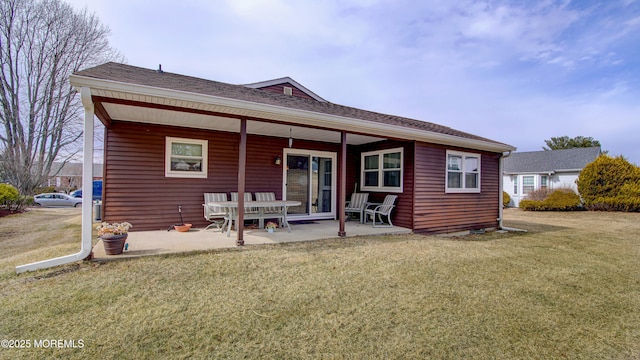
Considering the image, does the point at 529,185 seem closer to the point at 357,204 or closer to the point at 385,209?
the point at 357,204

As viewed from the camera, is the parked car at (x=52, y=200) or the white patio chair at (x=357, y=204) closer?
the white patio chair at (x=357, y=204)

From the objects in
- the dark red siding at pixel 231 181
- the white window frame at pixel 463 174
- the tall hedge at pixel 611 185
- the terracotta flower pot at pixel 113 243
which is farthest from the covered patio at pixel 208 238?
the tall hedge at pixel 611 185

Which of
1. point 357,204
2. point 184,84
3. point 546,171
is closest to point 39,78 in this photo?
point 184,84

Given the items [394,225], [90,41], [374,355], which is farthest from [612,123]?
[90,41]

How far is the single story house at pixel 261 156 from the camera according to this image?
468 centimetres

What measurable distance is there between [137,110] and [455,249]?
21.2 feet

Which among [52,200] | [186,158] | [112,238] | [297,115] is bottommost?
[52,200]

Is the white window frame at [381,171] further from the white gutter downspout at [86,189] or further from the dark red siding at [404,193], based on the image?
the white gutter downspout at [86,189]

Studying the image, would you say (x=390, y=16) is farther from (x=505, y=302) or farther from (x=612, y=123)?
(x=612, y=123)

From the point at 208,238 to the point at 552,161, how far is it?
76.2 feet

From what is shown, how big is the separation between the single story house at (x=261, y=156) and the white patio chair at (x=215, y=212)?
252 mm

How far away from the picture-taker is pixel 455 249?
5.54 meters

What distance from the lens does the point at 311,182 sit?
330 inches

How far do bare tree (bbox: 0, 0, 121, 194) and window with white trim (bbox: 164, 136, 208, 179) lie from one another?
1568 centimetres
